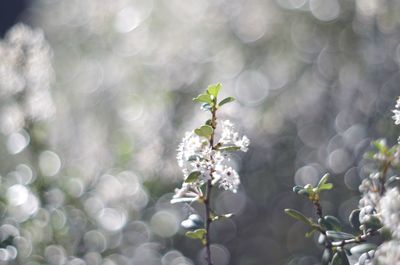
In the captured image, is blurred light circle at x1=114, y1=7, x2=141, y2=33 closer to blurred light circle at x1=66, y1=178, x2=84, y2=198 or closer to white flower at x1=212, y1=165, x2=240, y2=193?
blurred light circle at x1=66, y1=178, x2=84, y2=198

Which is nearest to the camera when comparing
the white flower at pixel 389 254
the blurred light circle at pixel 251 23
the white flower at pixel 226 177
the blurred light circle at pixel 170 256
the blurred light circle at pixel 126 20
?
the white flower at pixel 389 254

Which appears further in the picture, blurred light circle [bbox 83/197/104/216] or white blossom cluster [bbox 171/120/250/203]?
blurred light circle [bbox 83/197/104/216]

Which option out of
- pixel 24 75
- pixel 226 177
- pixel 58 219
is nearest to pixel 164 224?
pixel 58 219

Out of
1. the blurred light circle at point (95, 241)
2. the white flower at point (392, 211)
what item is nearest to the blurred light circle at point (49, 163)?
the blurred light circle at point (95, 241)

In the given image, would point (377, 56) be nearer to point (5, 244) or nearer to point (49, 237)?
point (49, 237)

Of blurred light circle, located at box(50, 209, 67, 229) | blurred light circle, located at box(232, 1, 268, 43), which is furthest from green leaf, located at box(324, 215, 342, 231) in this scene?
blurred light circle, located at box(232, 1, 268, 43)

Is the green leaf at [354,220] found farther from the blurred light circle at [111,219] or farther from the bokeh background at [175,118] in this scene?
the blurred light circle at [111,219]
